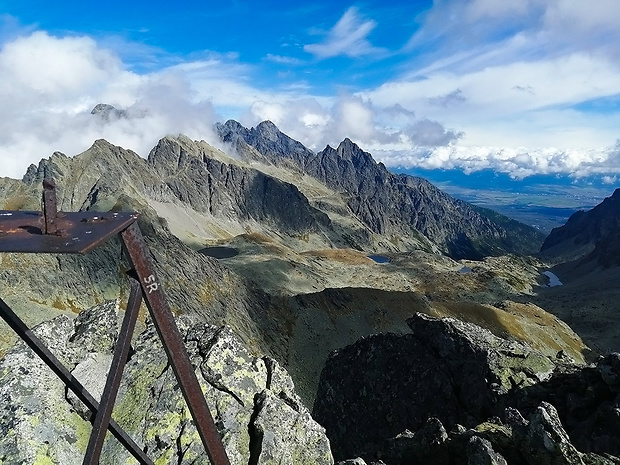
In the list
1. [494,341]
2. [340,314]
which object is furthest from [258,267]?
[494,341]

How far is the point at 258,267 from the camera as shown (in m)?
117

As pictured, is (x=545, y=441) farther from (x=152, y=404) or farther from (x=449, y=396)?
(x=449, y=396)

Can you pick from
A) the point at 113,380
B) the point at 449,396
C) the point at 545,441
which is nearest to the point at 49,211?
the point at 113,380

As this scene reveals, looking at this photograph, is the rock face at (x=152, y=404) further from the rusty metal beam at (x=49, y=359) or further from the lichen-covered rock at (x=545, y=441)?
the lichen-covered rock at (x=545, y=441)

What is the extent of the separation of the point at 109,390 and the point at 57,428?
16.3 feet

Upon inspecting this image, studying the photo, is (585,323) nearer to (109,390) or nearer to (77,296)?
(77,296)

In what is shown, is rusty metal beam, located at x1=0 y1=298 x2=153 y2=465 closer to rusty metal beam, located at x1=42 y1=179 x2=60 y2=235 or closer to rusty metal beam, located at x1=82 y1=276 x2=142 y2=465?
rusty metal beam, located at x1=82 y1=276 x2=142 y2=465

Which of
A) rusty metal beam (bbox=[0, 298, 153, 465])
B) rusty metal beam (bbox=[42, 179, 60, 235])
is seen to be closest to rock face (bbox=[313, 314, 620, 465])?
rusty metal beam (bbox=[0, 298, 153, 465])

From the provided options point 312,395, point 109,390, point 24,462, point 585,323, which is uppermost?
point 109,390

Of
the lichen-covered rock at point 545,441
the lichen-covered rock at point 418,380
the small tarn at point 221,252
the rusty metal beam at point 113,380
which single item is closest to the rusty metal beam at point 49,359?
the rusty metal beam at point 113,380

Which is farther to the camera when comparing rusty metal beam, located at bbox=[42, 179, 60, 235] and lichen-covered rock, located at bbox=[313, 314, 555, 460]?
lichen-covered rock, located at bbox=[313, 314, 555, 460]

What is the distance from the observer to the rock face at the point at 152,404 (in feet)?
30.7

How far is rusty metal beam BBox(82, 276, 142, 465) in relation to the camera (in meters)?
5.86

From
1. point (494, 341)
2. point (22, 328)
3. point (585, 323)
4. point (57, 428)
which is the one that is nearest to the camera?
point (22, 328)
